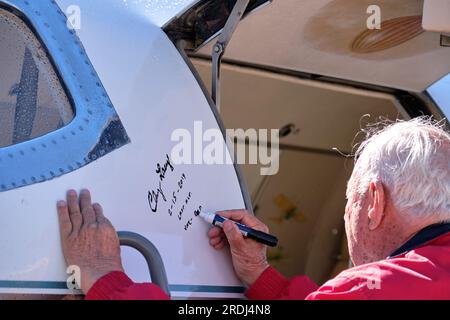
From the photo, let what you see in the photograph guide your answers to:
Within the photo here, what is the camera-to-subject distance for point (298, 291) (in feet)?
9.28

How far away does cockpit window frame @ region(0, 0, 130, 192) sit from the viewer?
2414 millimetres

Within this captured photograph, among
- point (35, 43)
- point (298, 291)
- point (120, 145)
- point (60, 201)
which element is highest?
point (35, 43)

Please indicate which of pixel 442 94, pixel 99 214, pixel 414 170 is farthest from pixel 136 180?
pixel 442 94

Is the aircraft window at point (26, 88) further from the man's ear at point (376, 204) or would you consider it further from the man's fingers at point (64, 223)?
the man's ear at point (376, 204)

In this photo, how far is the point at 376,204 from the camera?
2.39 meters

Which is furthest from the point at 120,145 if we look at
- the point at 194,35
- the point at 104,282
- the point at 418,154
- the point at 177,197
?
the point at 418,154

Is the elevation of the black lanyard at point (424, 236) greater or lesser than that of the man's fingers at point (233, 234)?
lesser

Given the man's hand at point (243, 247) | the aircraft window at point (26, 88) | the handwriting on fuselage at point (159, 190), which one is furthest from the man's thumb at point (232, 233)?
the aircraft window at point (26, 88)

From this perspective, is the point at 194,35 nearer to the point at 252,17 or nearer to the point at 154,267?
the point at 252,17

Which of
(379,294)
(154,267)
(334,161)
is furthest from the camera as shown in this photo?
(334,161)

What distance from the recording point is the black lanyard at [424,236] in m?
2.28

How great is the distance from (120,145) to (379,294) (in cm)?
90

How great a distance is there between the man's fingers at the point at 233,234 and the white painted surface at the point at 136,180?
66 millimetres

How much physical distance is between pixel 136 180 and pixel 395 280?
0.84 meters
